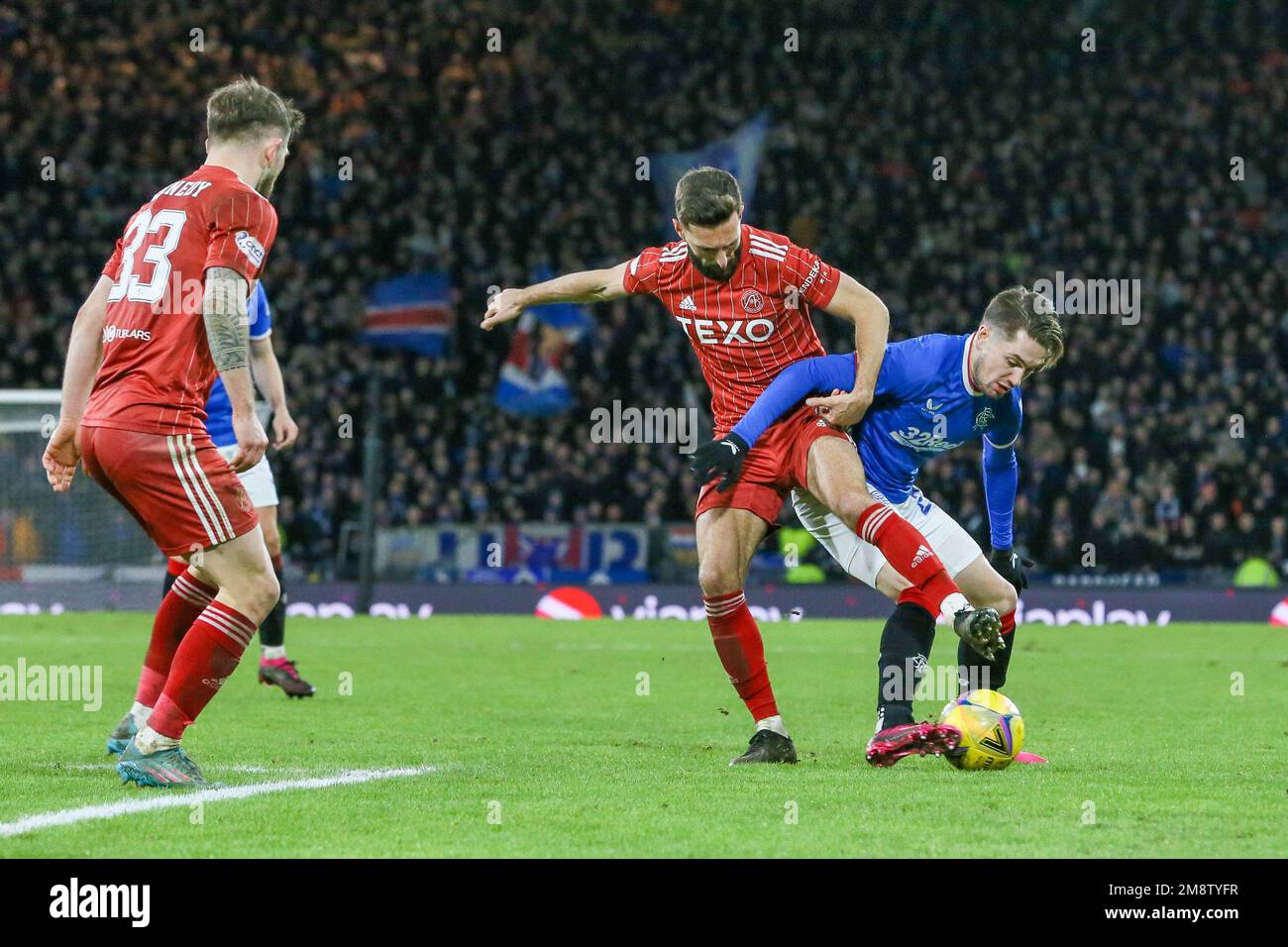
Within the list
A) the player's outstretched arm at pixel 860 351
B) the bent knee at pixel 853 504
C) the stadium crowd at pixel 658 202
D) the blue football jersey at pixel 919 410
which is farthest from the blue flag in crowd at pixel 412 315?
the bent knee at pixel 853 504

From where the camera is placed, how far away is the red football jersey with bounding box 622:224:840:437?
22.9ft

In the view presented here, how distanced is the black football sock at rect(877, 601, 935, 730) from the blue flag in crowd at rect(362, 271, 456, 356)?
19.6 meters

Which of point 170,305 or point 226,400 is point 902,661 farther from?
point 226,400

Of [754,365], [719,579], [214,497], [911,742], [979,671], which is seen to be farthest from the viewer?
[979,671]

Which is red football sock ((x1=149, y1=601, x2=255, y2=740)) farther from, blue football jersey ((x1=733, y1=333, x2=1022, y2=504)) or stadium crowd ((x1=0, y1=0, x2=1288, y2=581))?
stadium crowd ((x1=0, y1=0, x2=1288, y2=581))

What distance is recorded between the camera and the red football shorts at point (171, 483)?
5.79 m

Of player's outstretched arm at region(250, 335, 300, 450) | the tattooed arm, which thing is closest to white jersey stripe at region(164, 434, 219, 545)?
the tattooed arm

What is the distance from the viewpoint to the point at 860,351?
687 cm

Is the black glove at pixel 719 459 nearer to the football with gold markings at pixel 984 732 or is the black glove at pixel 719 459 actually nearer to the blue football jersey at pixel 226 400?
the football with gold markings at pixel 984 732

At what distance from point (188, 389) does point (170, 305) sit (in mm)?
293

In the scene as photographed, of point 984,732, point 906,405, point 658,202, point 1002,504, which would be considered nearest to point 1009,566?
point 1002,504

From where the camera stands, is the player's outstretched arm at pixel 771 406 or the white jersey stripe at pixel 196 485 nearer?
the white jersey stripe at pixel 196 485

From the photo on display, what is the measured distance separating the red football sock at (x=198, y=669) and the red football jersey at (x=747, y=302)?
2.15 metres

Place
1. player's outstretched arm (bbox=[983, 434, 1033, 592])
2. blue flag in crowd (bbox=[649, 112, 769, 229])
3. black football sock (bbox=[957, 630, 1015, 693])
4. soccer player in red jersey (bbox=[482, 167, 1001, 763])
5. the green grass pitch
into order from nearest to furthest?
the green grass pitch
soccer player in red jersey (bbox=[482, 167, 1001, 763])
black football sock (bbox=[957, 630, 1015, 693])
player's outstretched arm (bbox=[983, 434, 1033, 592])
blue flag in crowd (bbox=[649, 112, 769, 229])
